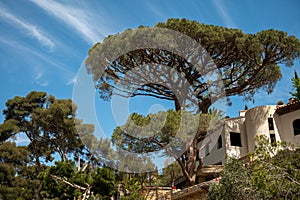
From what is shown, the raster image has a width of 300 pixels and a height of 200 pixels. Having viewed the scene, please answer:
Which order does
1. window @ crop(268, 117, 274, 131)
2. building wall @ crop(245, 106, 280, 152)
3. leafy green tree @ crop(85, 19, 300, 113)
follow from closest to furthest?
leafy green tree @ crop(85, 19, 300, 113) < building wall @ crop(245, 106, 280, 152) < window @ crop(268, 117, 274, 131)

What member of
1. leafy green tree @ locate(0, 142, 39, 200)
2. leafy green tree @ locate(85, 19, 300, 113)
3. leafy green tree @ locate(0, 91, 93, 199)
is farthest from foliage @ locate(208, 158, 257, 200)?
leafy green tree @ locate(0, 142, 39, 200)

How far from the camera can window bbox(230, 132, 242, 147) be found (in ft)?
60.4

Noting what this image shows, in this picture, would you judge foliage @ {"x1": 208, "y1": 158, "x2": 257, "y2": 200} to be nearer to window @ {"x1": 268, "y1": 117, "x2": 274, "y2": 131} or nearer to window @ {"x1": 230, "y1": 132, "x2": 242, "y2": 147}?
window @ {"x1": 268, "y1": 117, "x2": 274, "y2": 131}

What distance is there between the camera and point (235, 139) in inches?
731

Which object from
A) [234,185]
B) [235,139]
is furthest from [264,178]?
[235,139]

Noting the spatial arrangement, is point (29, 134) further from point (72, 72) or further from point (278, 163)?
point (278, 163)

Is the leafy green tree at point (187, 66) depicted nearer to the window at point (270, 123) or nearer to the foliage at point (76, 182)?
the window at point (270, 123)

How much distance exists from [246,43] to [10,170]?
16.6 m

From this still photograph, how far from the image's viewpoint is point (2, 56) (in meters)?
15.1

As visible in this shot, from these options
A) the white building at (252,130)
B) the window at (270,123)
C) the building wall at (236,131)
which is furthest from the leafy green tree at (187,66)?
the window at (270,123)

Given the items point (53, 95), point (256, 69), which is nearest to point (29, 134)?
point (53, 95)

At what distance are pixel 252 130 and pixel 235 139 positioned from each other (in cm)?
131

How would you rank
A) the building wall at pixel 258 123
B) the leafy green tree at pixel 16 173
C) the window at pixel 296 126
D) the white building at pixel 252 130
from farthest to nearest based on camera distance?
the leafy green tree at pixel 16 173 → the building wall at pixel 258 123 → the white building at pixel 252 130 → the window at pixel 296 126

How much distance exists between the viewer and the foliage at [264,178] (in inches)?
273
